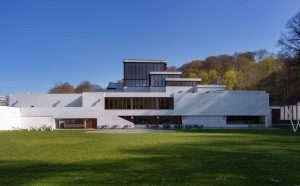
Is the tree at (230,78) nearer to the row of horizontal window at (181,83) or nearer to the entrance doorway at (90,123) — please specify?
the row of horizontal window at (181,83)

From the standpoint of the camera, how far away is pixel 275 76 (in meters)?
95.4

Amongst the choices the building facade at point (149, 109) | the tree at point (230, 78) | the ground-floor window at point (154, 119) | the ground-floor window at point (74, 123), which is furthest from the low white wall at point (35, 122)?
the tree at point (230, 78)

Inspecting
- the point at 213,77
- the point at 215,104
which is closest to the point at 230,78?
the point at 213,77

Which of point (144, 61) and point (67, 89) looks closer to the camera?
point (144, 61)

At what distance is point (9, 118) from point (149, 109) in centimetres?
2600

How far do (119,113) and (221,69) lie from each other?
42.6 metres

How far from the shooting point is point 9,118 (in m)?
72.1

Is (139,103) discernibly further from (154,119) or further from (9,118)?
(9,118)

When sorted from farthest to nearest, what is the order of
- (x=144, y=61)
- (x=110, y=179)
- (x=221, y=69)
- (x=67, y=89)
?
(x=67, y=89)
(x=221, y=69)
(x=144, y=61)
(x=110, y=179)

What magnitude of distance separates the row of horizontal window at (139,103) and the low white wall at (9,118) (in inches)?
660

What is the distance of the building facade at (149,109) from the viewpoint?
78688mm

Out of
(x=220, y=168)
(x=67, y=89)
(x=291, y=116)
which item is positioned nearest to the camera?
(x=220, y=168)

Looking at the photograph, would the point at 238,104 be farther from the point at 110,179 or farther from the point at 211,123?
the point at 110,179

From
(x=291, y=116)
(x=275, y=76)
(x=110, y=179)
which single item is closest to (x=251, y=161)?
(x=110, y=179)
